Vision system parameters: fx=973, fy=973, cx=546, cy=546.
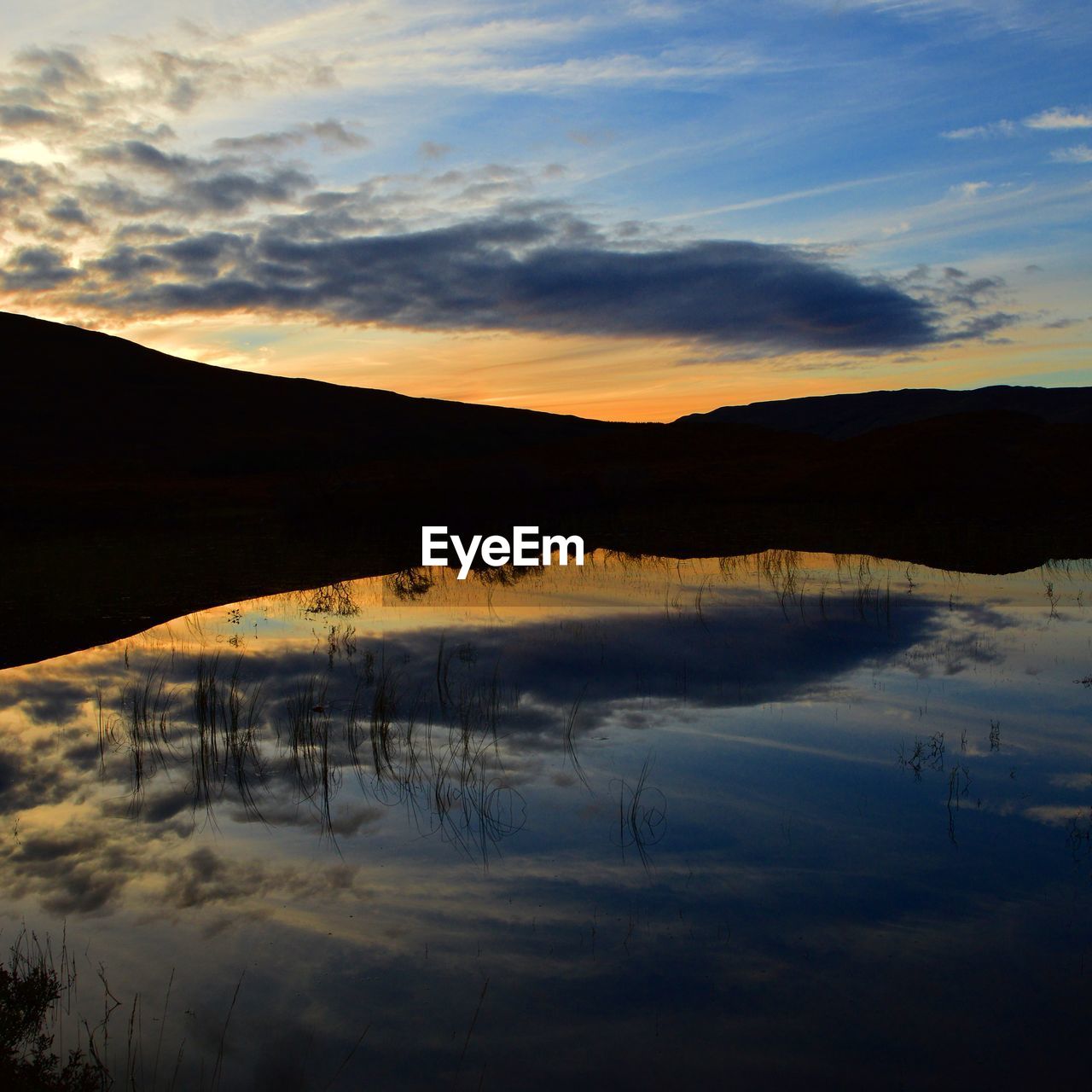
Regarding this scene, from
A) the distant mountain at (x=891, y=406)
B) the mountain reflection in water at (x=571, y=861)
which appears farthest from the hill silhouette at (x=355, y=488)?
the distant mountain at (x=891, y=406)

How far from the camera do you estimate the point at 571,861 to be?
4922 mm

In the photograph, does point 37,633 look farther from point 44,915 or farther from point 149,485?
point 149,485

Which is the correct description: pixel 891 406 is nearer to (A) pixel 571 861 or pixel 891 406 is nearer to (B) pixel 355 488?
(B) pixel 355 488

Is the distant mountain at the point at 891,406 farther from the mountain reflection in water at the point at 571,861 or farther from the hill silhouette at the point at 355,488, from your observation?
the mountain reflection in water at the point at 571,861

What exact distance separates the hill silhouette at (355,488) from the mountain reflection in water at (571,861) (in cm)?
496

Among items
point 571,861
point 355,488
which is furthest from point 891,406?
point 571,861

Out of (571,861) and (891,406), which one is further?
(891,406)

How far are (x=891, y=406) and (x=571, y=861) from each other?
155401 millimetres

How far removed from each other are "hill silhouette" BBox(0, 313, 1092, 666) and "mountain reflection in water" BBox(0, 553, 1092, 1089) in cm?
496

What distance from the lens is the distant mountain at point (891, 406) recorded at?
140m

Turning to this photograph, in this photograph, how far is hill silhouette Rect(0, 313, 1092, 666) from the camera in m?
17.4

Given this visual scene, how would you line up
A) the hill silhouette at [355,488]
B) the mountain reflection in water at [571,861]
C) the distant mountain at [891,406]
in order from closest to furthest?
the mountain reflection in water at [571,861]
the hill silhouette at [355,488]
the distant mountain at [891,406]

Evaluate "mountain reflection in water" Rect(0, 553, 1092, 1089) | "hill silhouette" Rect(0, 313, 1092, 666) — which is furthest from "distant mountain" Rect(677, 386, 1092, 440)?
"mountain reflection in water" Rect(0, 553, 1092, 1089)

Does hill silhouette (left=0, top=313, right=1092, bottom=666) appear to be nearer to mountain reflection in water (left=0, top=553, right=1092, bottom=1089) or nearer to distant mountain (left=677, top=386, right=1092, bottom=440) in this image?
mountain reflection in water (left=0, top=553, right=1092, bottom=1089)
